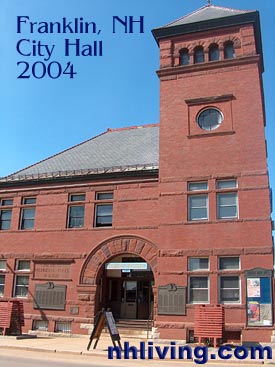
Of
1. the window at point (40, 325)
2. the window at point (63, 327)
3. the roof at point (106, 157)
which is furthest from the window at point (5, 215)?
the window at point (63, 327)

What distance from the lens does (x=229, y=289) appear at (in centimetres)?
2022

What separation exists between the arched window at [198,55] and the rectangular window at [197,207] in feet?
24.3

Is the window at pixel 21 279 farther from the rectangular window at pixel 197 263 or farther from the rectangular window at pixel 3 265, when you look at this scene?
the rectangular window at pixel 197 263

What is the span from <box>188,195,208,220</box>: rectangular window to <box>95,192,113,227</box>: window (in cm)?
470

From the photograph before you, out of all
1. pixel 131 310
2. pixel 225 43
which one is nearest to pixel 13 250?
pixel 131 310

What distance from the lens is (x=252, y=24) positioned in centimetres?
2275

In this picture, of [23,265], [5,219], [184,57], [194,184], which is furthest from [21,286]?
[184,57]

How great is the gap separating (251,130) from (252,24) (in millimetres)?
5638

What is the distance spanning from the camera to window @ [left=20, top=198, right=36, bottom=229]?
26094 millimetres

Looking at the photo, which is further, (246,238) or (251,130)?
(251,130)

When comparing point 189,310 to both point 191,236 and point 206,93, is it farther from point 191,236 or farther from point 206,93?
point 206,93

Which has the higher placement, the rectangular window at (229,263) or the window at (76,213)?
the window at (76,213)

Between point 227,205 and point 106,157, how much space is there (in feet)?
28.3

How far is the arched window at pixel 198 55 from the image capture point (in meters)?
23.8
